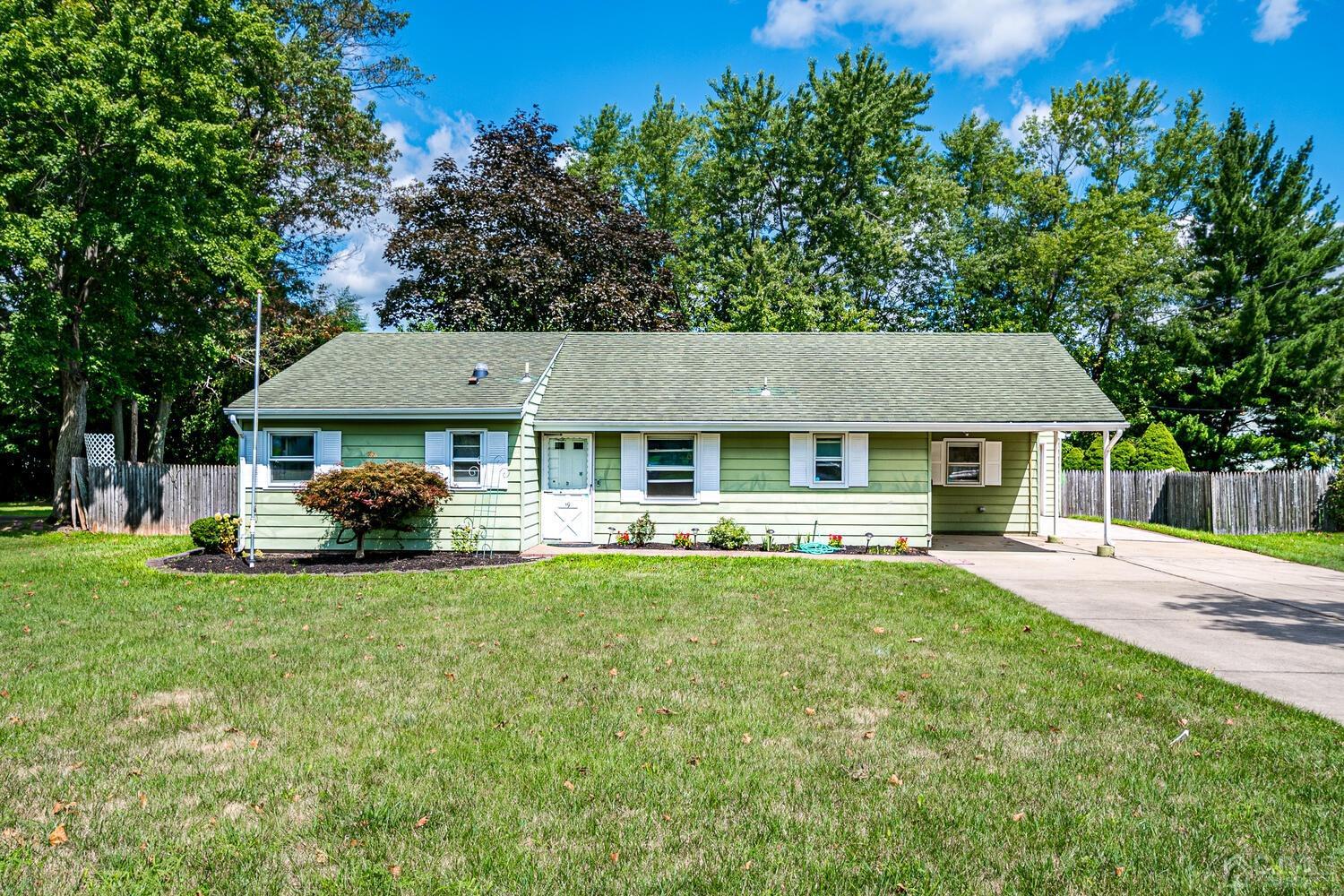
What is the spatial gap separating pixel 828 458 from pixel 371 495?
28.8ft

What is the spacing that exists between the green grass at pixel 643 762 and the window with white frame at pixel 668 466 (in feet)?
24.1

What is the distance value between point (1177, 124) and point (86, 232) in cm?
3756

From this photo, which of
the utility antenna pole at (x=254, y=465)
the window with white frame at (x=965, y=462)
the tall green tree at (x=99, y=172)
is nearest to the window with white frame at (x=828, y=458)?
the window with white frame at (x=965, y=462)

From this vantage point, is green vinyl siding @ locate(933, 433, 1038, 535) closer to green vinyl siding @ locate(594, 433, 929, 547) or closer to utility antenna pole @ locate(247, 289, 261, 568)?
green vinyl siding @ locate(594, 433, 929, 547)

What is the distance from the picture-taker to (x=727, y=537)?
14.9 meters

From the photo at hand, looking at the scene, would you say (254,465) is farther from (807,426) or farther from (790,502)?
(807,426)

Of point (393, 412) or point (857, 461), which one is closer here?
point (393, 412)

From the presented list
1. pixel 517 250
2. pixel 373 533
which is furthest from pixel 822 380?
pixel 517 250

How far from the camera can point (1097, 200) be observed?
28.3m

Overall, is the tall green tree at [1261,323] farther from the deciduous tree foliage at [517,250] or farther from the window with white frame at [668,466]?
the window with white frame at [668,466]

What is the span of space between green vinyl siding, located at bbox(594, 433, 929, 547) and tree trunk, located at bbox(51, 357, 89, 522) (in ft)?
46.3

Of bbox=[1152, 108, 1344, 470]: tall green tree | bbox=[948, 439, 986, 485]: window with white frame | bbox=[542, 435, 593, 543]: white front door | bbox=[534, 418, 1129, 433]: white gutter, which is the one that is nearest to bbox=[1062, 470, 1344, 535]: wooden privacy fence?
bbox=[948, 439, 986, 485]: window with white frame

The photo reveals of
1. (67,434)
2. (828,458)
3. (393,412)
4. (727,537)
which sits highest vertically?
(393,412)

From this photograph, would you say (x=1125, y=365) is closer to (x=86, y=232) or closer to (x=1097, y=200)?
(x=1097, y=200)
